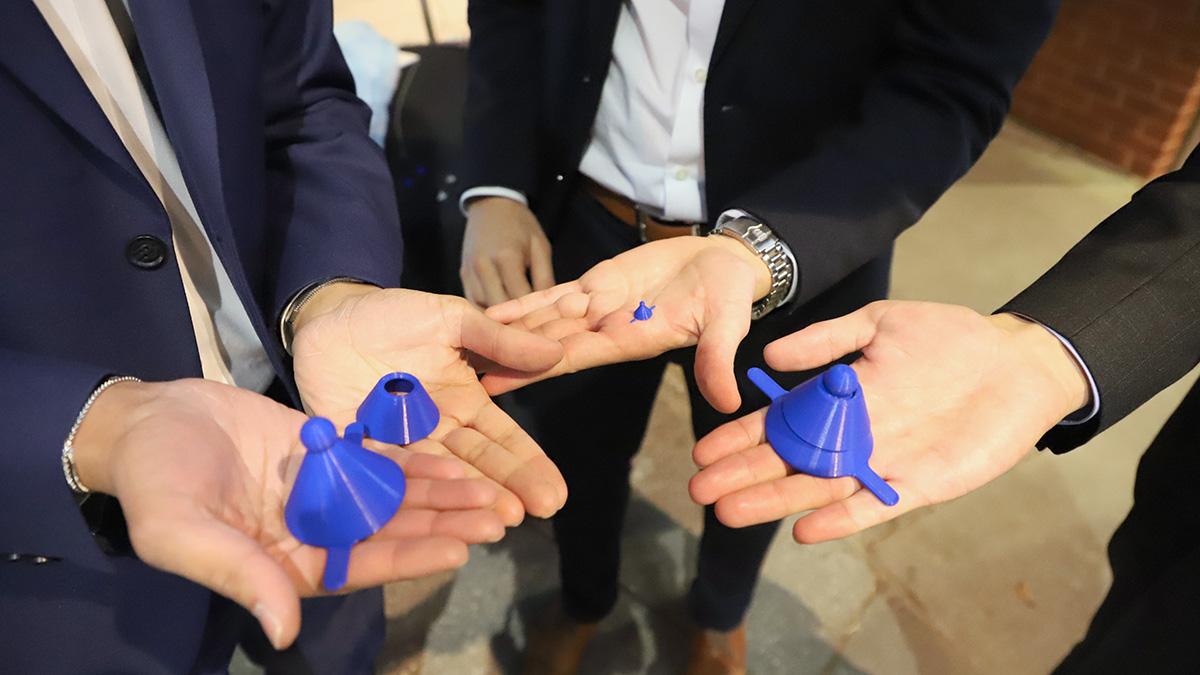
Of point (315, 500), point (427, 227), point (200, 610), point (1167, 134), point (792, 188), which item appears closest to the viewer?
point (315, 500)

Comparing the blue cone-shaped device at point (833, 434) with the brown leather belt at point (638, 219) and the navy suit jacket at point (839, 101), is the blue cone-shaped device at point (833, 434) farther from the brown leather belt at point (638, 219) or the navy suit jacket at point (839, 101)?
the brown leather belt at point (638, 219)

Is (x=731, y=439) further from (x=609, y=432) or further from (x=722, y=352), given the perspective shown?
(x=609, y=432)

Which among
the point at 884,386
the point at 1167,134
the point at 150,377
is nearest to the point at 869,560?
the point at 884,386

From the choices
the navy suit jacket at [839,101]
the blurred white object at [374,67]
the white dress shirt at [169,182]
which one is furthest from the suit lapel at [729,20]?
the blurred white object at [374,67]

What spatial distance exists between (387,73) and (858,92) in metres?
1.25

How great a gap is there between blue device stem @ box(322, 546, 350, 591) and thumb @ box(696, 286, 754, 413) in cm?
42

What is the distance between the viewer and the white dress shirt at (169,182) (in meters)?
0.77

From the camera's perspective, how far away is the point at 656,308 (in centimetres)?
98

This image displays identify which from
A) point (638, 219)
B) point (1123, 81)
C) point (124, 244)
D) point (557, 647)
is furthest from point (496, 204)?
point (1123, 81)

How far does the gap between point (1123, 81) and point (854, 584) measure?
260 cm

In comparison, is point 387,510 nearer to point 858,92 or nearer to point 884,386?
point 884,386

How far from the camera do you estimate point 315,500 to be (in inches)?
29.9

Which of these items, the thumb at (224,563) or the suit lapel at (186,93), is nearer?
the thumb at (224,563)

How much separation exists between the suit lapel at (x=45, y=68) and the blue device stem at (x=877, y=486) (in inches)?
32.8
